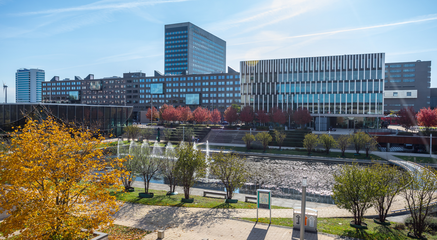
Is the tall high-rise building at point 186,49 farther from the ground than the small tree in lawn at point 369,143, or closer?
farther from the ground

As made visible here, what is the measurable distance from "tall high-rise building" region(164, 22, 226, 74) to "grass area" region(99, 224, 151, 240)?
438 ft

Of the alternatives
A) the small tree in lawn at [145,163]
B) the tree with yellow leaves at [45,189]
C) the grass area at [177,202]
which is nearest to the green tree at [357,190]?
the grass area at [177,202]

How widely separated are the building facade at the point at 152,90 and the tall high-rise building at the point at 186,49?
78.5ft

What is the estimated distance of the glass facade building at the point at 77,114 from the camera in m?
45.3

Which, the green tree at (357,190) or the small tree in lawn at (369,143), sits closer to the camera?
the green tree at (357,190)

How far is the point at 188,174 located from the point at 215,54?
6307 inches

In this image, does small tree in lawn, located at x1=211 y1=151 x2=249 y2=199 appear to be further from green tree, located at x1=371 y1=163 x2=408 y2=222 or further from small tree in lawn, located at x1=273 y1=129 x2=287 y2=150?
small tree in lawn, located at x1=273 y1=129 x2=287 y2=150

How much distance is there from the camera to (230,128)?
6644 centimetres

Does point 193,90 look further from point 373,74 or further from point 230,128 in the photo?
point 373,74

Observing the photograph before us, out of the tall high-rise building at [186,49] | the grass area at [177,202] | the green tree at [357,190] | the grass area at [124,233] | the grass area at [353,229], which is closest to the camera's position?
the grass area at [124,233]

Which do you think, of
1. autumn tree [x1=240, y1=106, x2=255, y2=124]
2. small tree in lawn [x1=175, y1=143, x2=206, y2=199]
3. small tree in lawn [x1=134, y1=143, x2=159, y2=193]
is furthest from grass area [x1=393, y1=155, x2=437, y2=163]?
autumn tree [x1=240, y1=106, x2=255, y2=124]

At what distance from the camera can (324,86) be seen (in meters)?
77.8

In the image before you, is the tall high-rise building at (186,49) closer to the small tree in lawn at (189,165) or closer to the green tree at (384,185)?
the small tree in lawn at (189,165)

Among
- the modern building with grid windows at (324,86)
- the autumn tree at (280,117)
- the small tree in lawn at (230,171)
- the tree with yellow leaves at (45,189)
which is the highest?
the modern building with grid windows at (324,86)
